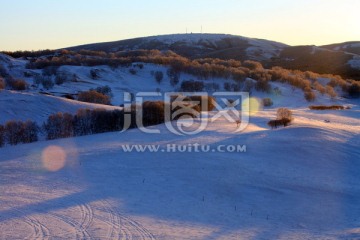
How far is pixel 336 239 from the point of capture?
1209 centimetres

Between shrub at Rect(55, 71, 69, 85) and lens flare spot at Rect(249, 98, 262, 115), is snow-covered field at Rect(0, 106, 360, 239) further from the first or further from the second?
shrub at Rect(55, 71, 69, 85)

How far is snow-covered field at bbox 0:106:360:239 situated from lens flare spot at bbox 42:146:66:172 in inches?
1.5

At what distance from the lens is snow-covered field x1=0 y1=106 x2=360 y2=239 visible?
12.4 metres

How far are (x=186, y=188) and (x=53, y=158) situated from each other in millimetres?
6341

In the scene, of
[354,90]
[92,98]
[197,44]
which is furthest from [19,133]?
[197,44]

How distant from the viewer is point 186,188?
16.5 m

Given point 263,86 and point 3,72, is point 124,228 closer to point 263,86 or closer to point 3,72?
point 3,72

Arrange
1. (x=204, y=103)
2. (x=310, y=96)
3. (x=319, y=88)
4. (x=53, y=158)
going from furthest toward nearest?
(x=319, y=88)
(x=310, y=96)
(x=204, y=103)
(x=53, y=158)

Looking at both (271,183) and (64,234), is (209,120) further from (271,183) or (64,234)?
(64,234)

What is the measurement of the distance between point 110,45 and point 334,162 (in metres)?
122

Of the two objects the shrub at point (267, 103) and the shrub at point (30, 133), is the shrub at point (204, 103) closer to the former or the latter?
the shrub at point (267, 103)

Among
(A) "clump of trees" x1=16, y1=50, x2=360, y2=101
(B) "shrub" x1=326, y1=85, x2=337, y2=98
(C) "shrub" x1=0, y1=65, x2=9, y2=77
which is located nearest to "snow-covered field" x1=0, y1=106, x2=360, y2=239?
(C) "shrub" x1=0, y1=65, x2=9, y2=77

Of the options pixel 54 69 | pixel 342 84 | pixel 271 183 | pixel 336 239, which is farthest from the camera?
pixel 342 84

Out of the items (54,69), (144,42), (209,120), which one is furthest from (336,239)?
(144,42)
